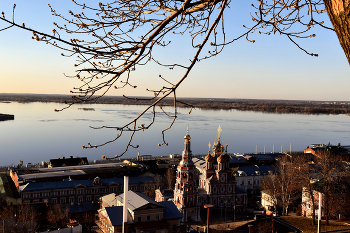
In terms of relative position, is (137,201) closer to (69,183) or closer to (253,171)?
(69,183)

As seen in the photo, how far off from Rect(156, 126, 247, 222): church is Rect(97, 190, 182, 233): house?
3.35 meters

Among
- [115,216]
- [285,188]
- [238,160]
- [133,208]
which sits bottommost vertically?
[238,160]

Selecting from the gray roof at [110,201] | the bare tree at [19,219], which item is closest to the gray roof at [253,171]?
the gray roof at [110,201]

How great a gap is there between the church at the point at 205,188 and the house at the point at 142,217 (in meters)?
3.35

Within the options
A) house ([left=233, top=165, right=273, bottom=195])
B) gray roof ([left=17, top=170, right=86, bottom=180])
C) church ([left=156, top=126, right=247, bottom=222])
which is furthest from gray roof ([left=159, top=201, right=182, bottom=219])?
house ([left=233, top=165, right=273, bottom=195])

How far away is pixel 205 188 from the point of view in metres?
19.0

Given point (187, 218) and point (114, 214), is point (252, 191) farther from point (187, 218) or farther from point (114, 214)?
point (114, 214)

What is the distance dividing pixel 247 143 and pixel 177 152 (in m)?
10.4

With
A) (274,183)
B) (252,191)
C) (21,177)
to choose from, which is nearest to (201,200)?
(274,183)

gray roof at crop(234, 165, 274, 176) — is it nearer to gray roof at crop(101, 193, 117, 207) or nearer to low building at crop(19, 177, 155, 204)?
low building at crop(19, 177, 155, 204)

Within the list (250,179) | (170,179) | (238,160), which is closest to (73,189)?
(170,179)

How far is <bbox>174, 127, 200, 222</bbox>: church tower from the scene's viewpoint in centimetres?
1650

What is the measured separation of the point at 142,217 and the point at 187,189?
15.6ft

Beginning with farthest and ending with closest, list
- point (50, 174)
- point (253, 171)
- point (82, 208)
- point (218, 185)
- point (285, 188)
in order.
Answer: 1. point (253, 171)
2. point (50, 174)
3. point (218, 185)
4. point (285, 188)
5. point (82, 208)
